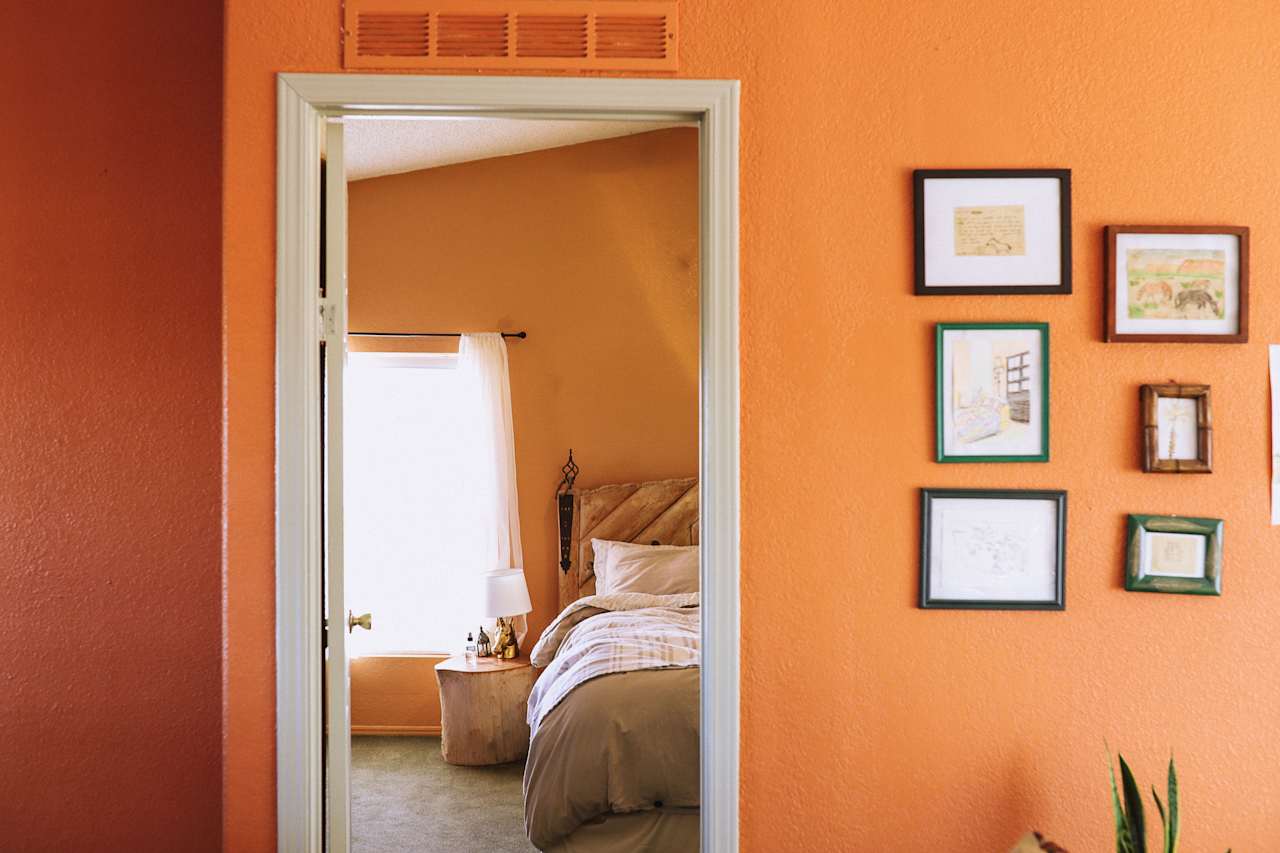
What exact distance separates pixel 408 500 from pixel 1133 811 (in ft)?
14.3

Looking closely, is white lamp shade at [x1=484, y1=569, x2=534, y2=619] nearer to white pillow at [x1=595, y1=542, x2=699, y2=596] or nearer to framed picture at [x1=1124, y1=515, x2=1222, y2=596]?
white pillow at [x1=595, y1=542, x2=699, y2=596]

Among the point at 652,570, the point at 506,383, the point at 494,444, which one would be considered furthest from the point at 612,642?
the point at 506,383

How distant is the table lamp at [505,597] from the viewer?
496 centimetres

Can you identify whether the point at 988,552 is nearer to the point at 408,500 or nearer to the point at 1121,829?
the point at 1121,829

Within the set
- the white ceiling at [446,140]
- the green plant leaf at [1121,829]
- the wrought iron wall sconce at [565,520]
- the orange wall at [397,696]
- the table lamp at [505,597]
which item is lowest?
the orange wall at [397,696]

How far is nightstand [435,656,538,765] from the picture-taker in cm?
485

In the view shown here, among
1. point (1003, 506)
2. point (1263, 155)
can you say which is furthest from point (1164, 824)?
point (1263, 155)

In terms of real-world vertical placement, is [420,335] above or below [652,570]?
above

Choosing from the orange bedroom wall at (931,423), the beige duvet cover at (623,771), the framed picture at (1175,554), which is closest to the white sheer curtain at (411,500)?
the beige duvet cover at (623,771)

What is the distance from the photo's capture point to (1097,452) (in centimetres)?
210

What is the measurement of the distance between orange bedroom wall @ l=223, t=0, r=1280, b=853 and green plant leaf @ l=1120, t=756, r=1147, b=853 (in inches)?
4.7

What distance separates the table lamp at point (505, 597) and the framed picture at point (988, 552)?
3.23 meters

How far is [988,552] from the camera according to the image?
6.88 ft

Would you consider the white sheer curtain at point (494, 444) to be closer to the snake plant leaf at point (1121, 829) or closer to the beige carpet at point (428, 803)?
the beige carpet at point (428, 803)
